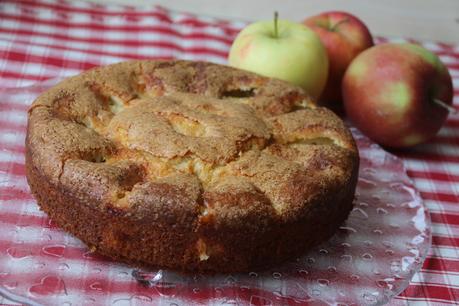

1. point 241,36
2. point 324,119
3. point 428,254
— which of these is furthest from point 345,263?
point 241,36

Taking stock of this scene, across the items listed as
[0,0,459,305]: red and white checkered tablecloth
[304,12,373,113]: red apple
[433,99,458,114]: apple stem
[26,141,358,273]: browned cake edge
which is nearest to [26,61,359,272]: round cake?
[26,141,358,273]: browned cake edge

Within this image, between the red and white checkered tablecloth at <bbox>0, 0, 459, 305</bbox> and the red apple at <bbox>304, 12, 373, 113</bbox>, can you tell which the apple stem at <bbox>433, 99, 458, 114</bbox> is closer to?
the red and white checkered tablecloth at <bbox>0, 0, 459, 305</bbox>

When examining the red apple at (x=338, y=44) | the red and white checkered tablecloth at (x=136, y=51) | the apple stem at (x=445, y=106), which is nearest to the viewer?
the red and white checkered tablecloth at (x=136, y=51)

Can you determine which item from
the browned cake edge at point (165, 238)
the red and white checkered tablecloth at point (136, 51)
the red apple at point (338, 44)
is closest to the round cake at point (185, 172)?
the browned cake edge at point (165, 238)

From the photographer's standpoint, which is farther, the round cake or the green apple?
the green apple

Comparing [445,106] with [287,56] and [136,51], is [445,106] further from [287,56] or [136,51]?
[136,51]

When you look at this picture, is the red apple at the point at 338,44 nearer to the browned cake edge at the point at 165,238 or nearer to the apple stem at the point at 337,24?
the apple stem at the point at 337,24
